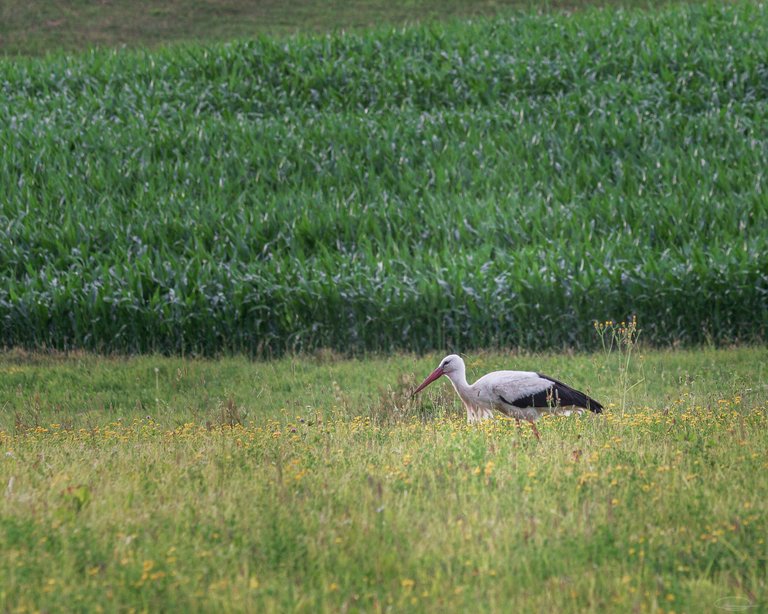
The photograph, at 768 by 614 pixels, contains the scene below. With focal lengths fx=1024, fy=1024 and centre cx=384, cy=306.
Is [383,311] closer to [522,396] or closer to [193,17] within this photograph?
[522,396]

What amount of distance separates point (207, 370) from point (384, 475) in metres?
7.01

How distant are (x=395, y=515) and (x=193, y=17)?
106 ft

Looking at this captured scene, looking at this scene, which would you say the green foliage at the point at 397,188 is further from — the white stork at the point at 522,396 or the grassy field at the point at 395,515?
the grassy field at the point at 395,515

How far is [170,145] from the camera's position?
2131 centimetres


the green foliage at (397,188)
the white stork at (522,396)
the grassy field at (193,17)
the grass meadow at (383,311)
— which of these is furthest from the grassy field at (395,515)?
the grassy field at (193,17)

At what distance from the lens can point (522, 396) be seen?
29.2 feet

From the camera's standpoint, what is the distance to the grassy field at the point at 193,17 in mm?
33281

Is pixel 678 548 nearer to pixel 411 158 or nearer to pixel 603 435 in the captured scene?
pixel 603 435

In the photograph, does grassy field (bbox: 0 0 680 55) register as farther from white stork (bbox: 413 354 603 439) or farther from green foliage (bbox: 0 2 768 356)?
white stork (bbox: 413 354 603 439)

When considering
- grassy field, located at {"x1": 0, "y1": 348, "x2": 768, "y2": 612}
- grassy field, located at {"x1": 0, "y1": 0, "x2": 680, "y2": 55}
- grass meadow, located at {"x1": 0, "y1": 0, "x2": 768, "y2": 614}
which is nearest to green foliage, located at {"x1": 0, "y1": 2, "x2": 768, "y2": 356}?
grass meadow, located at {"x1": 0, "y1": 0, "x2": 768, "y2": 614}

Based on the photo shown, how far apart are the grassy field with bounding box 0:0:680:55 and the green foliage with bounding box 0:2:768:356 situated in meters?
6.34

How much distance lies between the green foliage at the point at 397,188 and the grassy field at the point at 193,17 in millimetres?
6336

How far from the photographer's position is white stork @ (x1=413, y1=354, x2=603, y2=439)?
8.87 metres

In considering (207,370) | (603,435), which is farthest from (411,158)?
(603,435)
